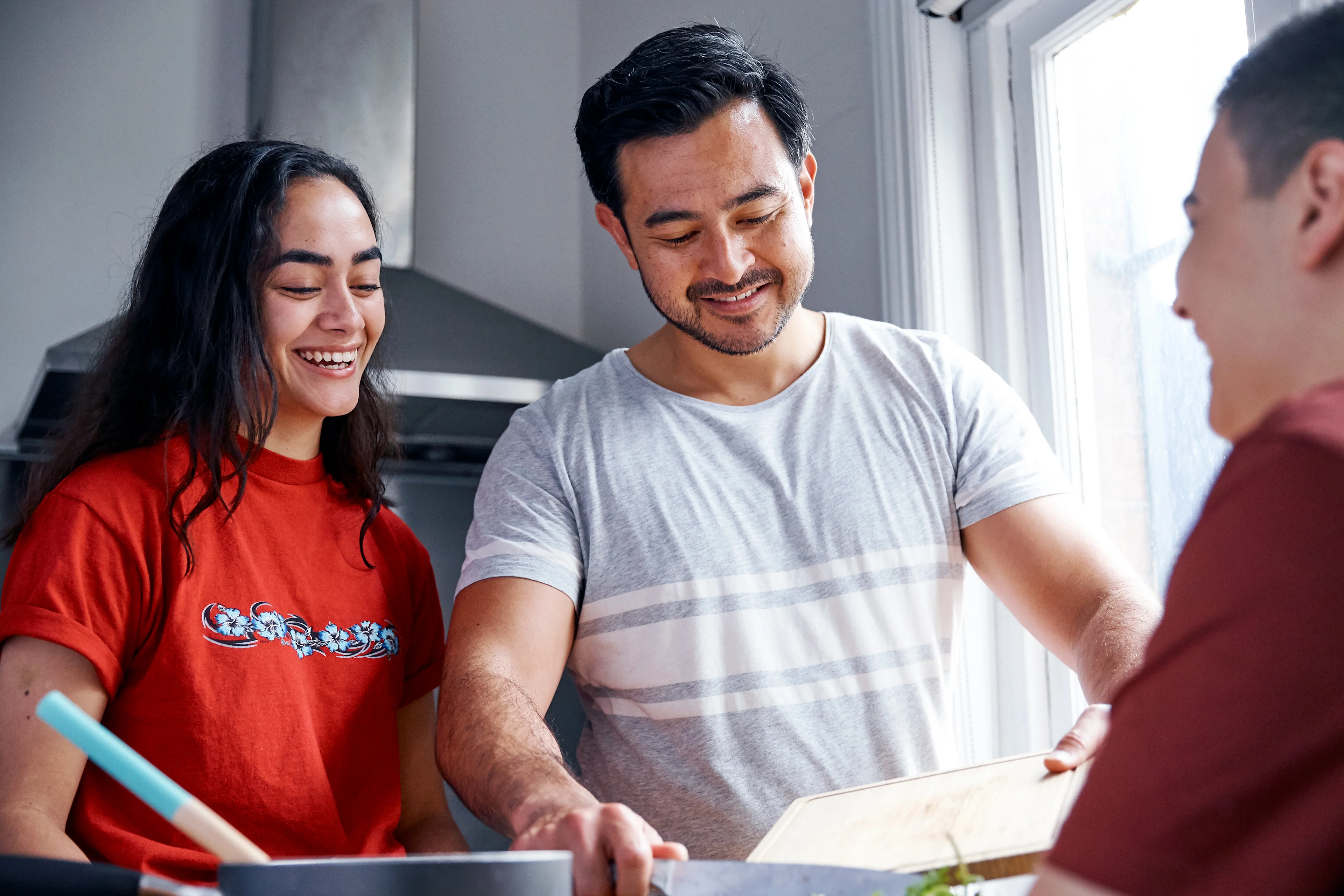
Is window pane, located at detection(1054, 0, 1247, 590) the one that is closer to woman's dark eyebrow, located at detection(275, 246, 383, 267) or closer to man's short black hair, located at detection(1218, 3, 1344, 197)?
man's short black hair, located at detection(1218, 3, 1344, 197)

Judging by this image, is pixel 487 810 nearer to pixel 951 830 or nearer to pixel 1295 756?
pixel 951 830

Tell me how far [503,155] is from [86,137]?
848 mm

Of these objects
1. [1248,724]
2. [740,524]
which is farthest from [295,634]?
[1248,724]

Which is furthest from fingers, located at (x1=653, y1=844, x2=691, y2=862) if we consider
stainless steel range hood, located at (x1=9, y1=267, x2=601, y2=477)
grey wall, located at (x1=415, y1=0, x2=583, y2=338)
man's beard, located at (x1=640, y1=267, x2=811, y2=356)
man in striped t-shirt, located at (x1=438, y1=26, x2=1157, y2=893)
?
grey wall, located at (x1=415, y1=0, x2=583, y2=338)

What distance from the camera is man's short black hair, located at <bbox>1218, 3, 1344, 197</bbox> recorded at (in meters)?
0.44

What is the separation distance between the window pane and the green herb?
799 mm

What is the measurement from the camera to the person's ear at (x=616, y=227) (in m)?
1.28

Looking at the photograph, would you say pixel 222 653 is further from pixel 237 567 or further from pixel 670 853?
pixel 670 853

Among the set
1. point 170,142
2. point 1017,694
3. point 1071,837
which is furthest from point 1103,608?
point 170,142

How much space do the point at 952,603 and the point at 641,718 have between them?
34 centimetres

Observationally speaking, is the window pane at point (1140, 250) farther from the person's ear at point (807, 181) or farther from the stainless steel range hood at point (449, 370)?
the stainless steel range hood at point (449, 370)

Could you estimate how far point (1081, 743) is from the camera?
69cm

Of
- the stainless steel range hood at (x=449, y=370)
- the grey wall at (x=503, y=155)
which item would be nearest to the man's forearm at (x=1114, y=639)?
the stainless steel range hood at (x=449, y=370)

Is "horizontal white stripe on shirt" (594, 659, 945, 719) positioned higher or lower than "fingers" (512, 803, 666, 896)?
higher
